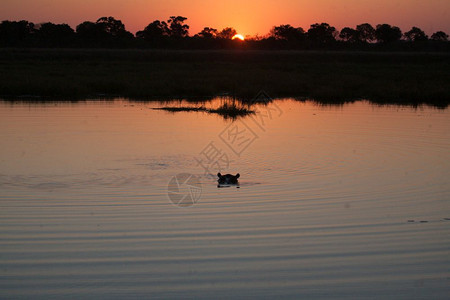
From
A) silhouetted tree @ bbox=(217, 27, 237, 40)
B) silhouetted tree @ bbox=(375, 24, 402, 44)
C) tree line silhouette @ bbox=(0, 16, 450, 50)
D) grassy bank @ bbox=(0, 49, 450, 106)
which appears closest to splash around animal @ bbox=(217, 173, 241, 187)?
grassy bank @ bbox=(0, 49, 450, 106)

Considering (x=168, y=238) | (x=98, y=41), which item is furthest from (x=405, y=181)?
(x=98, y=41)

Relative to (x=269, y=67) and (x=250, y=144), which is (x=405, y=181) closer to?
(x=250, y=144)

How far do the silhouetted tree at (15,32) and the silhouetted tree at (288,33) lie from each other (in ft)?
117

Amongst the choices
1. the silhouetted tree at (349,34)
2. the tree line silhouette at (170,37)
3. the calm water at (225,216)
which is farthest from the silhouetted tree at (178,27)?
the calm water at (225,216)

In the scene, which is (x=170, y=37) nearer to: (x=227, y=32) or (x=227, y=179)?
(x=227, y=32)

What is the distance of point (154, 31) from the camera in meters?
85.6

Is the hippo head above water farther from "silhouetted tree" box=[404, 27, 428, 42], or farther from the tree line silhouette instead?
"silhouetted tree" box=[404, 27, 428, 42]

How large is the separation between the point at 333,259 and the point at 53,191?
5153mm

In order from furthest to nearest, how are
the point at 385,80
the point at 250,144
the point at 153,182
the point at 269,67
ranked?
the point at 269,67
the point at 385,80
the point at 250,144
the point at 153,182

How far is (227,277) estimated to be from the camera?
19.7 ft

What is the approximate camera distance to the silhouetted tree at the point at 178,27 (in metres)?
88.9

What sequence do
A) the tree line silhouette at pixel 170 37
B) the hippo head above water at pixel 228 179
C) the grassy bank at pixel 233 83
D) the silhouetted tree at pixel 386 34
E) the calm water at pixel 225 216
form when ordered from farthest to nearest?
the silhouetted tree at pixel 386 34 < the tree line silhouette at pixel 170 37 < the grassy bank at pixel 233 83 < the hippo head above water at pixel 228 179 < the calm water at pixel 225 216

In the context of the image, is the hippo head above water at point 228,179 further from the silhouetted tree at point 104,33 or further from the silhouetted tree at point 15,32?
the silhouetted tree at point 15,32

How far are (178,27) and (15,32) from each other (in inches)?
940
